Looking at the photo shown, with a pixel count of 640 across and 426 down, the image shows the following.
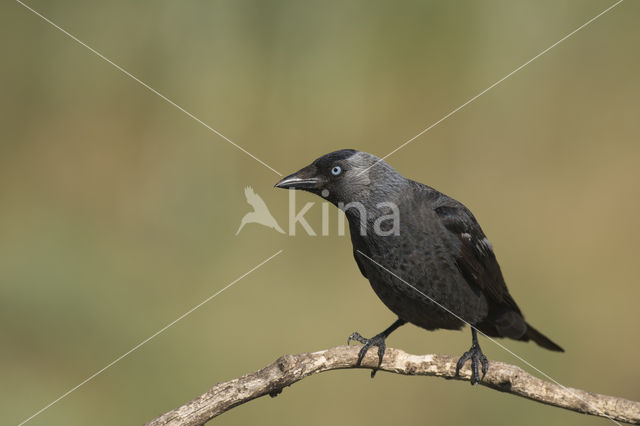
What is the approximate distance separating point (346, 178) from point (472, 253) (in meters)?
1.07

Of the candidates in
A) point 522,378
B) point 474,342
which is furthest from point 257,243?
point 522,378

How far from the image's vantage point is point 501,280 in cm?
503

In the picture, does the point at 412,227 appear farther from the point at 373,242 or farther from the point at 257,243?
the point at 257,243

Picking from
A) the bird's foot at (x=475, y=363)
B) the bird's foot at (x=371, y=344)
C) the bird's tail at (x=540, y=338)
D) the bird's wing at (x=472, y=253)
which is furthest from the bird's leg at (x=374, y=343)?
the bird's tail at (x=540, y=338)

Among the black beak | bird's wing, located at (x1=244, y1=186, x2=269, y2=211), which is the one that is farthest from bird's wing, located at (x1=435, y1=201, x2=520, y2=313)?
bird's wing, located at (x1=244, y1=186, x2=269, y2=211)

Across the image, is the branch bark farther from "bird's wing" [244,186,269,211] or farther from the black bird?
"bird's wing" [244,186,269,211]

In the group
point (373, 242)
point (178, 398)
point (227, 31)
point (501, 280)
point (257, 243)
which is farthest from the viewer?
point (227, 31)

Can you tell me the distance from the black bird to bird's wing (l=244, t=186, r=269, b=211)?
259 centimetres

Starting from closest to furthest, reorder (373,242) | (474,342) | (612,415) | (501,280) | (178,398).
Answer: (612,415) < (373,242) < (474,342) < (501,280) < (178,398)

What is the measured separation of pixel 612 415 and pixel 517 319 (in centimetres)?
127

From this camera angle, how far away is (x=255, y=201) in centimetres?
734

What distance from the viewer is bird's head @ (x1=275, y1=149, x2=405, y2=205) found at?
466cm

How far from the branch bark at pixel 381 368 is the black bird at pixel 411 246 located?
14cm

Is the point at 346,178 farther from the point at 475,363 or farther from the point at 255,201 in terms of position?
the point at 255,201
